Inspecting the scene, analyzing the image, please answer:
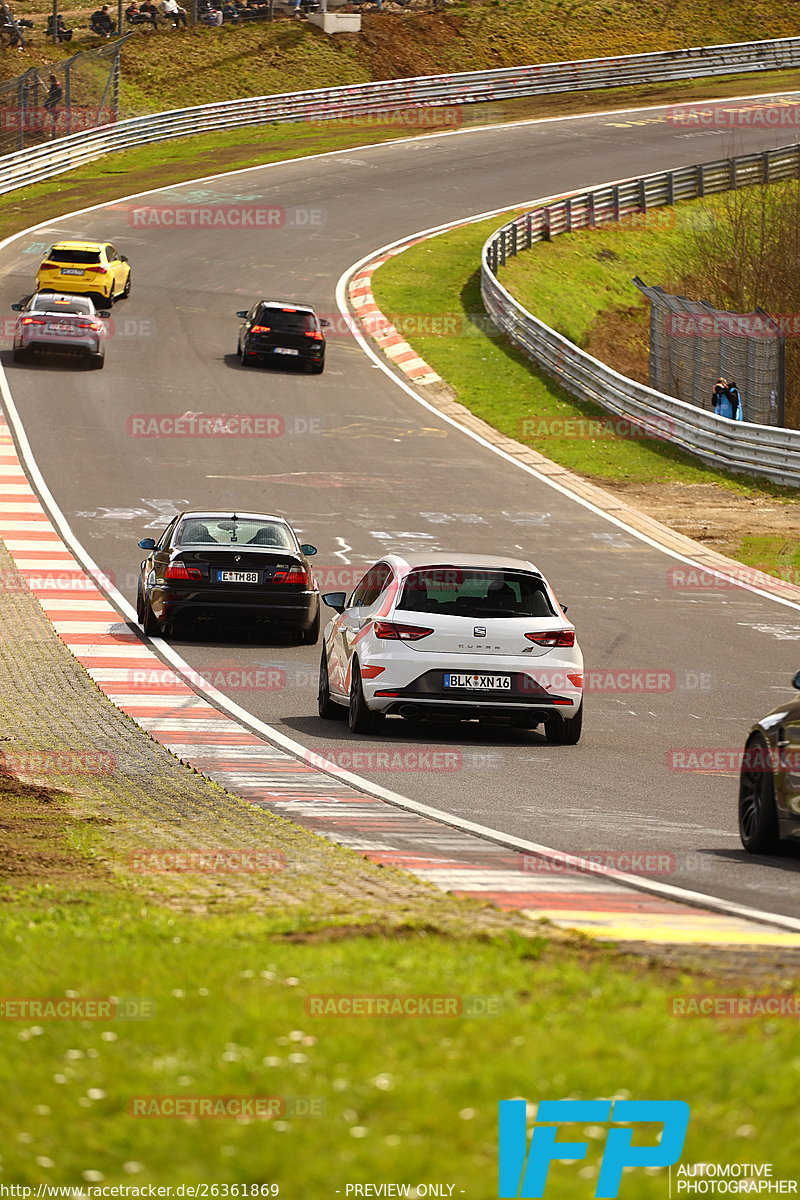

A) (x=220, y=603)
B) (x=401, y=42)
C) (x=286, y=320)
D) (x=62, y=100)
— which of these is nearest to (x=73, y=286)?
(x=286, y=320)

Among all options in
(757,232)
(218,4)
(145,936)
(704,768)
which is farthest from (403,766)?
(218,4)

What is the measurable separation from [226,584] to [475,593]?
547 centimetres

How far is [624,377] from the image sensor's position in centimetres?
3800

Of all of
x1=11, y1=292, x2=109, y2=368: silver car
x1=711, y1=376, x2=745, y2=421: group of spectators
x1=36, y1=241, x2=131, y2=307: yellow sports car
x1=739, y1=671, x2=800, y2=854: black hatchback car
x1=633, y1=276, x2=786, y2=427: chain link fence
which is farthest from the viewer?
x1=36, y1=241, x2=131, y2=307: yellow sports car

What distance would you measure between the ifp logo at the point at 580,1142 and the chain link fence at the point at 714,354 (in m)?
30.5

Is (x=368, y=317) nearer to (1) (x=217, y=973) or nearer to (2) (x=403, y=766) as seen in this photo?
(2) (x=403, y=766)

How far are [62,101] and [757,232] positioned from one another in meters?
27.6

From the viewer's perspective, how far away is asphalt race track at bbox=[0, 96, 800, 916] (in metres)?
12.2

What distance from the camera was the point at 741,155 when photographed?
65.8 metres

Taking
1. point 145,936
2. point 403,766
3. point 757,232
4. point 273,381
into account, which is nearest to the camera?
point 145,936

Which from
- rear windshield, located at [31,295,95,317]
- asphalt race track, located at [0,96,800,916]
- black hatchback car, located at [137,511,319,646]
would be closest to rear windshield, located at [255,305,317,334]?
asphalt race track, located at [0,96,800,916]

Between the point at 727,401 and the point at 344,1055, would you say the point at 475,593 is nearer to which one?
the point at 344,1055

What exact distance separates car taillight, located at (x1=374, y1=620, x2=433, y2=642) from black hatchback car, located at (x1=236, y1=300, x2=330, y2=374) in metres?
26.5

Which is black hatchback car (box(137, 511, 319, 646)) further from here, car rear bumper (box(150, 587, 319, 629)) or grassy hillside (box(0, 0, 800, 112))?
grassy hillside (box(0, 0, 800, 112))
